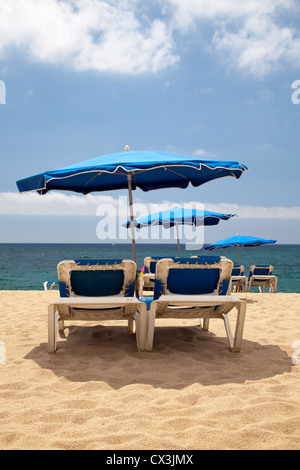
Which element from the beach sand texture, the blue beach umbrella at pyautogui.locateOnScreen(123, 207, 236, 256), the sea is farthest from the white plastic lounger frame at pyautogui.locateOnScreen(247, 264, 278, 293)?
the beach sand texture

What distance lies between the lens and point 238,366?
344cm

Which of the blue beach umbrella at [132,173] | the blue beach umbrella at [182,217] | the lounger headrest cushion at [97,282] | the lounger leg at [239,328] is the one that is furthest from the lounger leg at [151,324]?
the blue beach umbrella at [182,217]

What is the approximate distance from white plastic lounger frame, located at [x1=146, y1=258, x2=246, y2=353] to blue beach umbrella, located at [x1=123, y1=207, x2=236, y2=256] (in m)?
4.70

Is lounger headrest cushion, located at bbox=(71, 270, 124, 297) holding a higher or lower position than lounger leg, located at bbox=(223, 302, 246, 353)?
higher

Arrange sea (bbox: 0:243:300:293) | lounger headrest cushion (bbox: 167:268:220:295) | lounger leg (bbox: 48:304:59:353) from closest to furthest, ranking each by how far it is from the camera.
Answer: lounger leg (bbox: 48:304:59:353) → lounger headrest cushion (bbox: 167:268:220:295) → sea (bbox: 0:243:300:293)

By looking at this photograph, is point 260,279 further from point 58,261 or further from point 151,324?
point 58,261

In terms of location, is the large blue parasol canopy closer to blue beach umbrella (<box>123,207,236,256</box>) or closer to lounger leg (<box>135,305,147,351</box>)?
lounger leg (<box>135,305,147,351</box>)

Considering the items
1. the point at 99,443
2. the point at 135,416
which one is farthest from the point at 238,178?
the point at 99,443

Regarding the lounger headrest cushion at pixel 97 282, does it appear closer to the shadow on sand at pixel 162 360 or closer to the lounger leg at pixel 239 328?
the shadow on sand at pixel 162 360

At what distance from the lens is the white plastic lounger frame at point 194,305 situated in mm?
3698

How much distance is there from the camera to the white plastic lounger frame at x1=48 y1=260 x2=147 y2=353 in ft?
12.1

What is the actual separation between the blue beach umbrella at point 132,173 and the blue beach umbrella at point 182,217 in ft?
7.52

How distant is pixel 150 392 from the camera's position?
9.16 feet
